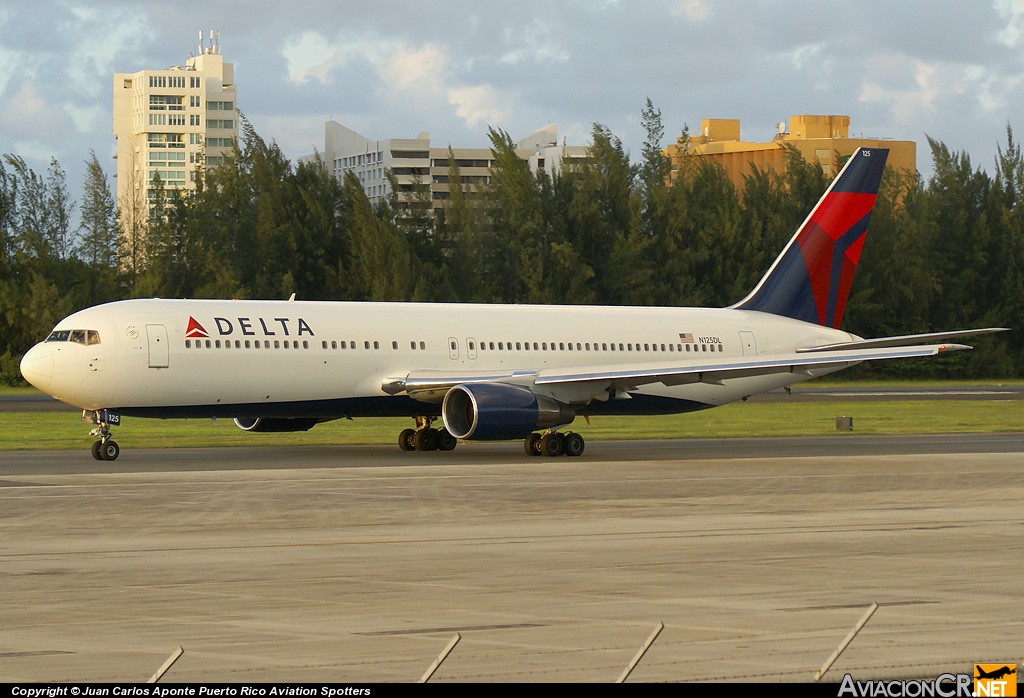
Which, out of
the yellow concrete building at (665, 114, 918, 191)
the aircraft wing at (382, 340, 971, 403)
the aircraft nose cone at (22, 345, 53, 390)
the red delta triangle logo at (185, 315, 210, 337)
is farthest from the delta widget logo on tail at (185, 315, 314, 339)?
the yellow concrete building at (665, 114, 918, 191)

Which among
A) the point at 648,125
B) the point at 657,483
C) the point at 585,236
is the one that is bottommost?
the point at 657,483

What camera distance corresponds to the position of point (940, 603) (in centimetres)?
1367

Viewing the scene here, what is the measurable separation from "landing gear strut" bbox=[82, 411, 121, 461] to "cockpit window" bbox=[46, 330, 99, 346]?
1.55 metres

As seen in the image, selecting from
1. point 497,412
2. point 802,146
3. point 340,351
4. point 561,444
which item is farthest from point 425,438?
point 802,146

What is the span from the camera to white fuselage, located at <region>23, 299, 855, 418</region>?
32094 mm

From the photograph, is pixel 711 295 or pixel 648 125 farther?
pixel 648 125

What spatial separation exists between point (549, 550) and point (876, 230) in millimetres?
82326

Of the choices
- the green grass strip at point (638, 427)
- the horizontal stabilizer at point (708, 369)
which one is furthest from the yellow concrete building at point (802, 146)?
the horizontal stabilizer at point (708, 369)

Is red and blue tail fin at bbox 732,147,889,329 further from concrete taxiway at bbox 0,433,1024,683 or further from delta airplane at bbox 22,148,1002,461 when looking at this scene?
concrete taxiway at bbox 0,433,1024,683

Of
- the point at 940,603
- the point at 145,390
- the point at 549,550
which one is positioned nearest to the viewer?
the point at 940,603

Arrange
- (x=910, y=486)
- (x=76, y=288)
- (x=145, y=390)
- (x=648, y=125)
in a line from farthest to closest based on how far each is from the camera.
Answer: (x=648, y=125), (x=76, y=288), (x=145, y=390), (x=910, y=486)

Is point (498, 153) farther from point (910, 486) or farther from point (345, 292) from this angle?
point (910, 486)

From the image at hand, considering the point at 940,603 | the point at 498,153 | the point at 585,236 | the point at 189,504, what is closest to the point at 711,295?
the point at 585,236

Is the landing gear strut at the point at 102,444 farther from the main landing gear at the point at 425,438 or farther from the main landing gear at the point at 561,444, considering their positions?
the main landing gear at the point at 561,444
